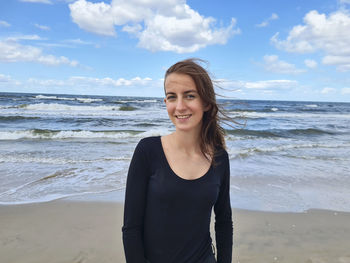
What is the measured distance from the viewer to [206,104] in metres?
1.79

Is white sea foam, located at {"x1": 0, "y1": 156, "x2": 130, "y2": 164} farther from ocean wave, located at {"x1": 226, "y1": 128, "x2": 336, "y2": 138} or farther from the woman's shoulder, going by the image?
ocean wave, located at {"x1": 226, "y1": 128, "x2": 336, "y2": 138}

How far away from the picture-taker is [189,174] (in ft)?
5.28

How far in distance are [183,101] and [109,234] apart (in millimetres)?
2978

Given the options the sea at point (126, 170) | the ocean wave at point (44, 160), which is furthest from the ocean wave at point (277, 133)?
the ocean wave at point (44, 160)

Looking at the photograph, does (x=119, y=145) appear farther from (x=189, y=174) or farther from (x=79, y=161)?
(x=189, y=174)

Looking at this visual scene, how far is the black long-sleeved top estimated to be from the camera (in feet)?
4.94

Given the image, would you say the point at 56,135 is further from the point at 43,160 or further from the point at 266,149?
the point at 266,149

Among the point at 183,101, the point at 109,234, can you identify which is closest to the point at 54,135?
the point at 109,234

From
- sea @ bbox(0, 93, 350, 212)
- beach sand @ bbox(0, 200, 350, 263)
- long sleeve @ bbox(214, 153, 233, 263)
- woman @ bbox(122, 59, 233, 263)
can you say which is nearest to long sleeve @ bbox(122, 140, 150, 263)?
woman @ bbox(122, 59, 233, 263)

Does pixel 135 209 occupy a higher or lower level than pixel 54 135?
higher

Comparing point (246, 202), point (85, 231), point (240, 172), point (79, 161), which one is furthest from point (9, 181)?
point (240, 172)

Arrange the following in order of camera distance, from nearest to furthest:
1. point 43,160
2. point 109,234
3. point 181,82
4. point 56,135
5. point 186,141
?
point 181,82 < point 186,141 < point 109,234 < point 43,160 < point 56,135

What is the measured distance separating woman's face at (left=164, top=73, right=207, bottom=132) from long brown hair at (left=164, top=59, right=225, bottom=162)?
3 cm

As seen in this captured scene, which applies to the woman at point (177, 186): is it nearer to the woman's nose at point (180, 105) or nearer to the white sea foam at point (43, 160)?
the woman's nose at point (180, 105)
